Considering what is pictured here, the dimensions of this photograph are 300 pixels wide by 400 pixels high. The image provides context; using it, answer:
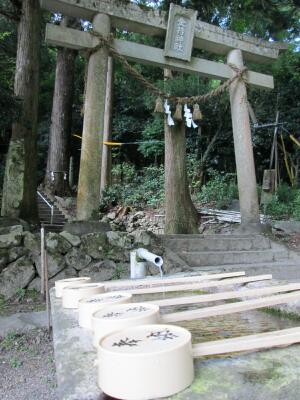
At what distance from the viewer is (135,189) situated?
13.0 metres

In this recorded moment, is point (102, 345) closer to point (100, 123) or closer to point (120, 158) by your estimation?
point (100, 123)

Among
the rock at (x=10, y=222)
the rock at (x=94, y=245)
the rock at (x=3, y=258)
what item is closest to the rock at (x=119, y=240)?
the rock at (x=94, y=245)

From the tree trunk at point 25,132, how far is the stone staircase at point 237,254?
233 cm

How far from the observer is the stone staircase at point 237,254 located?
573 centimetres

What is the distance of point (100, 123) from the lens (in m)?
6.08

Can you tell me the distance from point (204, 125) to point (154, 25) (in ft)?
23.8

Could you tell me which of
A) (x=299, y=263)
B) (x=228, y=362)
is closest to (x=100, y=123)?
(x=299, y=263)

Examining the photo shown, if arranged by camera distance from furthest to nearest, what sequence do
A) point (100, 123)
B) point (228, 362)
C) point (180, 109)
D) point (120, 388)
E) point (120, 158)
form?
point (120, 158) < point (180, 109) < point (100, 123) < point (228, 362) < point (120, 388)

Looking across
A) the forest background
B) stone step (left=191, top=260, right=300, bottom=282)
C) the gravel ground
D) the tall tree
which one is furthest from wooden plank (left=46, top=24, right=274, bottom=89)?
the gravel ground

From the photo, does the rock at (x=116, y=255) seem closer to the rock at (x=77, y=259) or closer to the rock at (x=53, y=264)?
the rock at (x=77, y=259)

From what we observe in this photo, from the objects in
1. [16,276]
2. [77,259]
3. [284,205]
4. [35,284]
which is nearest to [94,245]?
[77,259]

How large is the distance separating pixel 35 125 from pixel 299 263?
479 cm

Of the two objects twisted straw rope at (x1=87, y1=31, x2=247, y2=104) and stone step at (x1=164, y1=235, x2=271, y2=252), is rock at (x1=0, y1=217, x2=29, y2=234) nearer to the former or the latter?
stone step at (x1=164, y1=235, x2=271, y2=252)

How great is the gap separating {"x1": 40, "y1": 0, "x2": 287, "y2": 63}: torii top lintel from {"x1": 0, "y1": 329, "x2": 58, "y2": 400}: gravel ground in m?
4.83
